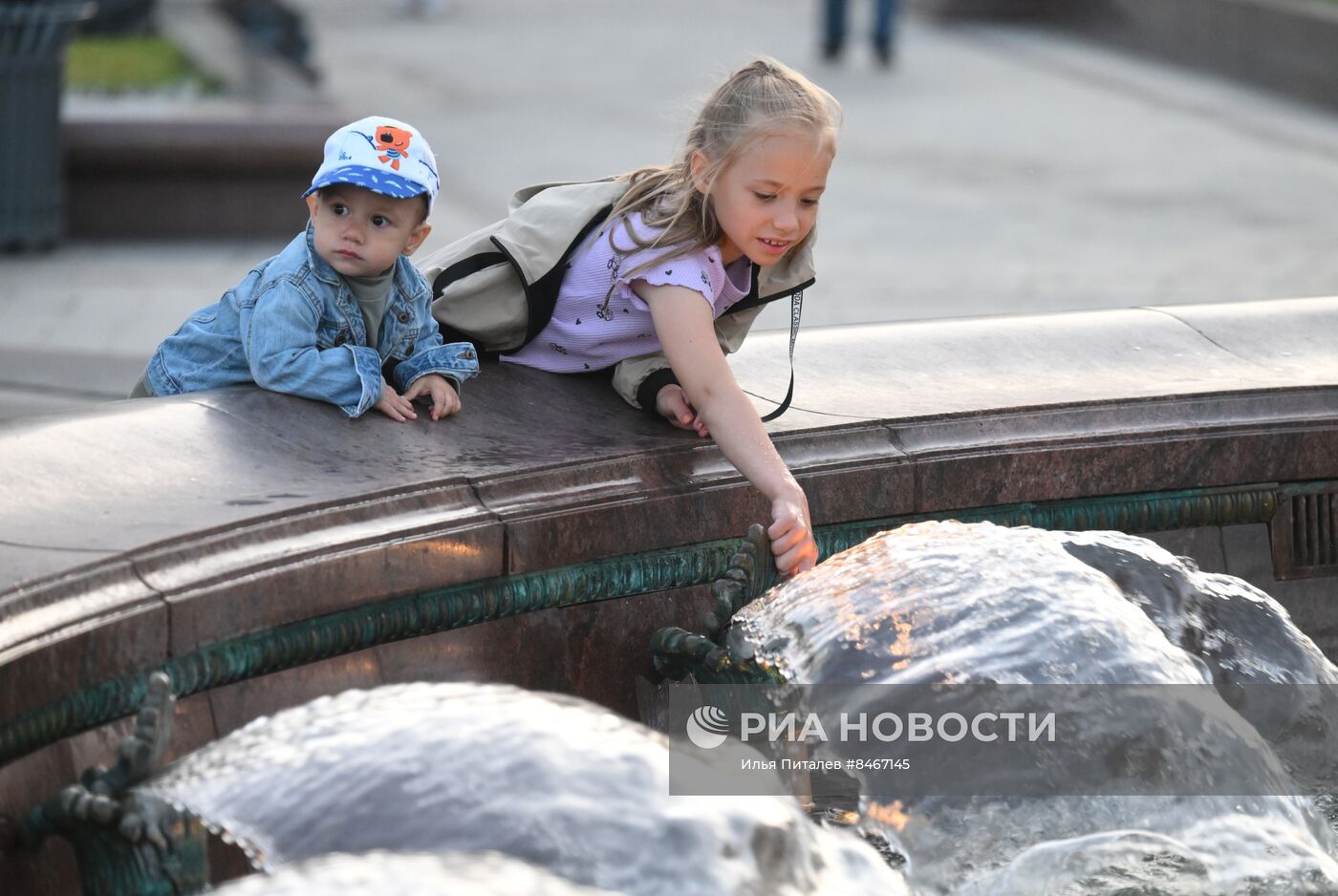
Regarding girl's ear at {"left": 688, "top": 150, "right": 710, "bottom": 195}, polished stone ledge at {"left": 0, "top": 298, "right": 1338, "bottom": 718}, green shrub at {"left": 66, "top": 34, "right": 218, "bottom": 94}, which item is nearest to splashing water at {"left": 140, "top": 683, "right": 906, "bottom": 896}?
polished stone ledge at {"left": 0, "top": 298, "right": 1338, "bottom": 718}

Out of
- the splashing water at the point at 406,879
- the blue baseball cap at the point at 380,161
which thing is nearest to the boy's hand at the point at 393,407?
the blue baseball cap at the point at 380,161

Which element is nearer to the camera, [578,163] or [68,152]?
[68,152]

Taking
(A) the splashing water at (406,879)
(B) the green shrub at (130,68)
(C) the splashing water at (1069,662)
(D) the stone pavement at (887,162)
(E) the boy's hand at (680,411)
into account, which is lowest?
(D) the stone pavement at (887,162)

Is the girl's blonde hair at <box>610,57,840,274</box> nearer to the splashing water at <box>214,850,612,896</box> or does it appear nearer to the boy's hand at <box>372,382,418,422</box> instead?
the boy's hand at <box>372,382,418,422</box>

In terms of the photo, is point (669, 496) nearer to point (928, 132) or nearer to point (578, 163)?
point (578, 163)

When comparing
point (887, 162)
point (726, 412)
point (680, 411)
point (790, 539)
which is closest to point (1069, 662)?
point (790, 539)

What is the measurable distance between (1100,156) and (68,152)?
6.23m

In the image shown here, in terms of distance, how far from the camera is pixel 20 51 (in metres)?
8.34

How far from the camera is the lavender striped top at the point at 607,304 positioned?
3.07 metres

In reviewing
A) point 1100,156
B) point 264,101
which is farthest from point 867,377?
point 1100,156

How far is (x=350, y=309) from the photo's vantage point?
2.90m

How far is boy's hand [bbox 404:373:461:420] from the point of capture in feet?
9.37

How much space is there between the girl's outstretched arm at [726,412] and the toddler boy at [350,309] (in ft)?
Result: 1.12

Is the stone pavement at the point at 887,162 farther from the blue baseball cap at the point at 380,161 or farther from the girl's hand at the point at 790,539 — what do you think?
the girl's hand at the point at 790,539
